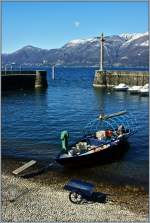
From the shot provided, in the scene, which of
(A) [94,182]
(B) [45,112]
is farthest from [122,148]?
(B) [45,112]

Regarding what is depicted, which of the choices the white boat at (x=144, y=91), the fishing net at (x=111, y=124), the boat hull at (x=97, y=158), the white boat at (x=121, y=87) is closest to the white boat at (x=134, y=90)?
the white boat at (x=144, y=91)

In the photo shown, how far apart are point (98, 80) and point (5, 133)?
5726 cm

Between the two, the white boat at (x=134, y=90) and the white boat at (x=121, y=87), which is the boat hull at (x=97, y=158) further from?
the white boat at (x=121, y=87)

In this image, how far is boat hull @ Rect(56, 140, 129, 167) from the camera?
→ 99.7ft

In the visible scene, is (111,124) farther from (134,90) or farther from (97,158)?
(134,90)

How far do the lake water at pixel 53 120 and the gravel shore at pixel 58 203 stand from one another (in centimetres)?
468

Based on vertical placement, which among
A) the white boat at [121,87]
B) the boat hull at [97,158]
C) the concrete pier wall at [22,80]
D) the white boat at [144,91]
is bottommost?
the boat hull at [97,158]

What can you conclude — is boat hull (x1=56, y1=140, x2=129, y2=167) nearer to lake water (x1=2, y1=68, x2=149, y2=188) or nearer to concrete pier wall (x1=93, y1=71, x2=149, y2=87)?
lake water (x1=2, y1=68, x2=149, y2=188)

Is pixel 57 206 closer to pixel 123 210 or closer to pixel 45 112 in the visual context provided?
pixel 123 210

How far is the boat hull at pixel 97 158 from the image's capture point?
30397 millimetres

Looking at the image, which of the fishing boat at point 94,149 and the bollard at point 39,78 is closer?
the fishing boat at point 94,149

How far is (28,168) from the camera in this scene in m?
30.6

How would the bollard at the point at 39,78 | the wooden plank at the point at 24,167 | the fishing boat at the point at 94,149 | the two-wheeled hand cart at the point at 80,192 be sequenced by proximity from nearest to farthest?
the two-wheeled hand cart at the point at 80,192 < the wooden plank at the point at 24,167 < the fishing boat at the point at 94,149 < the bollard at the point at 39,78

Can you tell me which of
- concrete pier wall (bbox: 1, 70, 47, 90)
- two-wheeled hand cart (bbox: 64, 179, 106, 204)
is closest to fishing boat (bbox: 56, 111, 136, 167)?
two-wheeled hand cart (bbox: 64, 179, 106, 204)
